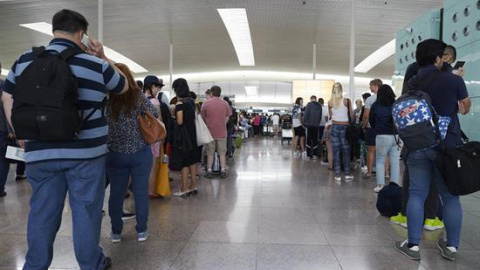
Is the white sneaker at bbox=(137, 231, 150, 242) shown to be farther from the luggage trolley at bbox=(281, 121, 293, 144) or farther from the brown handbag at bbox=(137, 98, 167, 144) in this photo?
the luggage trolley at bbox=(281, 121, 293, 144)

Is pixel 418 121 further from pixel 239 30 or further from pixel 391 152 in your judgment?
pixel 239 30

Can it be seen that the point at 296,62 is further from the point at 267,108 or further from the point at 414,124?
the point at 414,124

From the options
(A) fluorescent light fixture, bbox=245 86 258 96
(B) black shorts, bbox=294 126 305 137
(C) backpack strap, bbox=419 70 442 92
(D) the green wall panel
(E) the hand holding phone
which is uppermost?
(A) fluorescent light fixture, bbox=245 86 258 96

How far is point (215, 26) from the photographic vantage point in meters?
14.5

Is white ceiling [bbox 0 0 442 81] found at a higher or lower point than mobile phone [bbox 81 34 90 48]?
→ higher

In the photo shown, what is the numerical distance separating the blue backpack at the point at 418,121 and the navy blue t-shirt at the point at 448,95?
7 centimetres

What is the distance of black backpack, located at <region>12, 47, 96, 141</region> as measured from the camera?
6.09 ft

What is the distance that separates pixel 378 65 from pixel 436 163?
21.7 metres

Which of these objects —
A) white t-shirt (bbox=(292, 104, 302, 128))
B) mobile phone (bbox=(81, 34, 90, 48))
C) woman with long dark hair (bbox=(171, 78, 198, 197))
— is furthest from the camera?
white t-shirt (bbox=(292, 104, 302, 128))

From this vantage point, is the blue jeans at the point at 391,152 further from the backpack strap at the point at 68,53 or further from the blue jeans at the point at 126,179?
the backpack strap at the point at 68,53

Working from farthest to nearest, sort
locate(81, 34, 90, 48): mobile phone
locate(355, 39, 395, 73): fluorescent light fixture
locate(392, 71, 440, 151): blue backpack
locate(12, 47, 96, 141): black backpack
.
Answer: locate(355, 39, 395, 73): fluorescent light fixture, locate(392, 71, 440, 151): blue backpack, locate(81, 34, 90, 48): mobile phone, locate(12, 47, 96, 141): black backpack

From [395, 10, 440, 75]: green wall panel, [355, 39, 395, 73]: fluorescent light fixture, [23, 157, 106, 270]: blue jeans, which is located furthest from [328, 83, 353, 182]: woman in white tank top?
[355, 39, 395, 73]: fluorescent light fixture

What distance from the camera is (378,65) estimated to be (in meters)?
22.9

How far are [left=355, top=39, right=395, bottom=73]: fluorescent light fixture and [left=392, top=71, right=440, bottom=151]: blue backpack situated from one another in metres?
14.6
